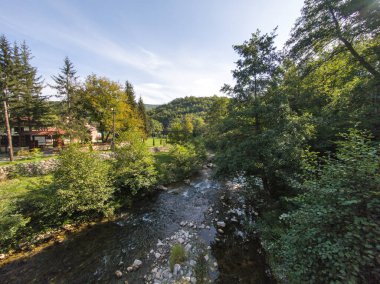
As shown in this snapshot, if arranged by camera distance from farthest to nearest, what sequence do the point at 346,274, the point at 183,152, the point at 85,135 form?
1. the point at 85,135
2. the point at 183,152
3. the point at 346,274

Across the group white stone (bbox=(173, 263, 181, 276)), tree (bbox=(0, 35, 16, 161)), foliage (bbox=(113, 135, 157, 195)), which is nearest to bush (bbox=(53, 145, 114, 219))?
foliage (bbox=(113, 135, 157, 195))

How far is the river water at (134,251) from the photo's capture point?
5.42m

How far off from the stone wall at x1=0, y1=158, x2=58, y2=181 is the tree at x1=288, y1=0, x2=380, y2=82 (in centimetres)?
1706

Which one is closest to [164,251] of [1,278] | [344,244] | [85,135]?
[1,278]

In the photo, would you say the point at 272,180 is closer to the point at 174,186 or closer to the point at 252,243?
the point at 252,243

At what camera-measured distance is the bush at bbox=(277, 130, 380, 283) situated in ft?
7.36

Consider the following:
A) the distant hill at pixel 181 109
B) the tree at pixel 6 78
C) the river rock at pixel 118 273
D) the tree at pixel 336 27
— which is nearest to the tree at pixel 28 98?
the tree at pixel 6 78

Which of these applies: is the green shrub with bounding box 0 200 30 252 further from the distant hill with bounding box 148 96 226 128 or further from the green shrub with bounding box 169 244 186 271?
the distant hill with bounding box 148 96 226 128

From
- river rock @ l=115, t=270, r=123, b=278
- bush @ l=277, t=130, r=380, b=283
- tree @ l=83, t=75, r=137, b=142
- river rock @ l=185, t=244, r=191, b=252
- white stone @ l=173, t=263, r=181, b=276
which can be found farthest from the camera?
tree @ l=83, t=75, r=137, b=142

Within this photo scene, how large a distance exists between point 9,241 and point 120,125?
18.8 m

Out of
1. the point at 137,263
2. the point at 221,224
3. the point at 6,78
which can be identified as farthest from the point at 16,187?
the point at 221,224

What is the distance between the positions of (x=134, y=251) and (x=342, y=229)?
23.3 ft

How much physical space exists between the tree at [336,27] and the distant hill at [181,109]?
75.9 meters

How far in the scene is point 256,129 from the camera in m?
8.30
